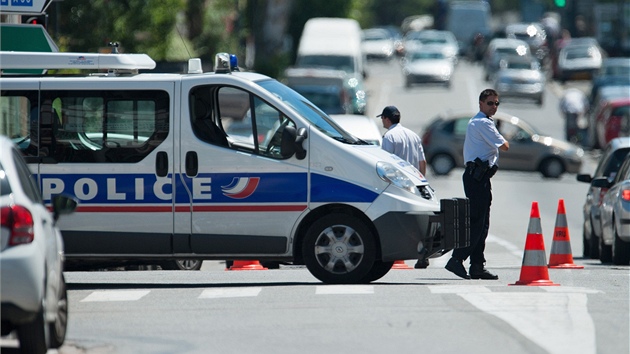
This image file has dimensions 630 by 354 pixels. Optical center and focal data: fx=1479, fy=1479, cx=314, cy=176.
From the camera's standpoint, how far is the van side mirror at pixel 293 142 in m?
12.8

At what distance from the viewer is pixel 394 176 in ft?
42.4

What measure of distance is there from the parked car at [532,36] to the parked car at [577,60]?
10.2 m

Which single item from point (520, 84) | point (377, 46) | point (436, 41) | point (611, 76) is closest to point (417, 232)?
point (611, 76)

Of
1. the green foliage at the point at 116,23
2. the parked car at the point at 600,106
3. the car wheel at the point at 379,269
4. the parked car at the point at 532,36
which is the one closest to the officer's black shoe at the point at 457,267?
the car wheel at the point at 379,269

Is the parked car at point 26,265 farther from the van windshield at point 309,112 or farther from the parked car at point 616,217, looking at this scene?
the parked car at point 616,217

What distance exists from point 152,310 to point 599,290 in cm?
376

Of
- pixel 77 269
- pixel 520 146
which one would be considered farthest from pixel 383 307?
pixel 520 146

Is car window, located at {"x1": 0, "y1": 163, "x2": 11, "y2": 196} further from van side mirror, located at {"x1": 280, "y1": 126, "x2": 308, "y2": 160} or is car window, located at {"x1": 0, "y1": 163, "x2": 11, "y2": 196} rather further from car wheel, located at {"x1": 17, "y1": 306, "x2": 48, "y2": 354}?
van side mirror, located at {"x1": 280, "y1": 126, "x2": 308, "y2": 160}

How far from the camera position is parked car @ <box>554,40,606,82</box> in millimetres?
65688

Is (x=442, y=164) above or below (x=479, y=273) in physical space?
below

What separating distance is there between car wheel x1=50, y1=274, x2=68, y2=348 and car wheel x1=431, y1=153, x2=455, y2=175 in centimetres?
2541

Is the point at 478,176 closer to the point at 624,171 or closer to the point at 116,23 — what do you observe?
the point at 624,171

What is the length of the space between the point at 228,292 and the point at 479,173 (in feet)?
9.10

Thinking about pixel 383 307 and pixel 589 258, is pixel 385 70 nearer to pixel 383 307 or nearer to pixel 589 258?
pixel 589 258
